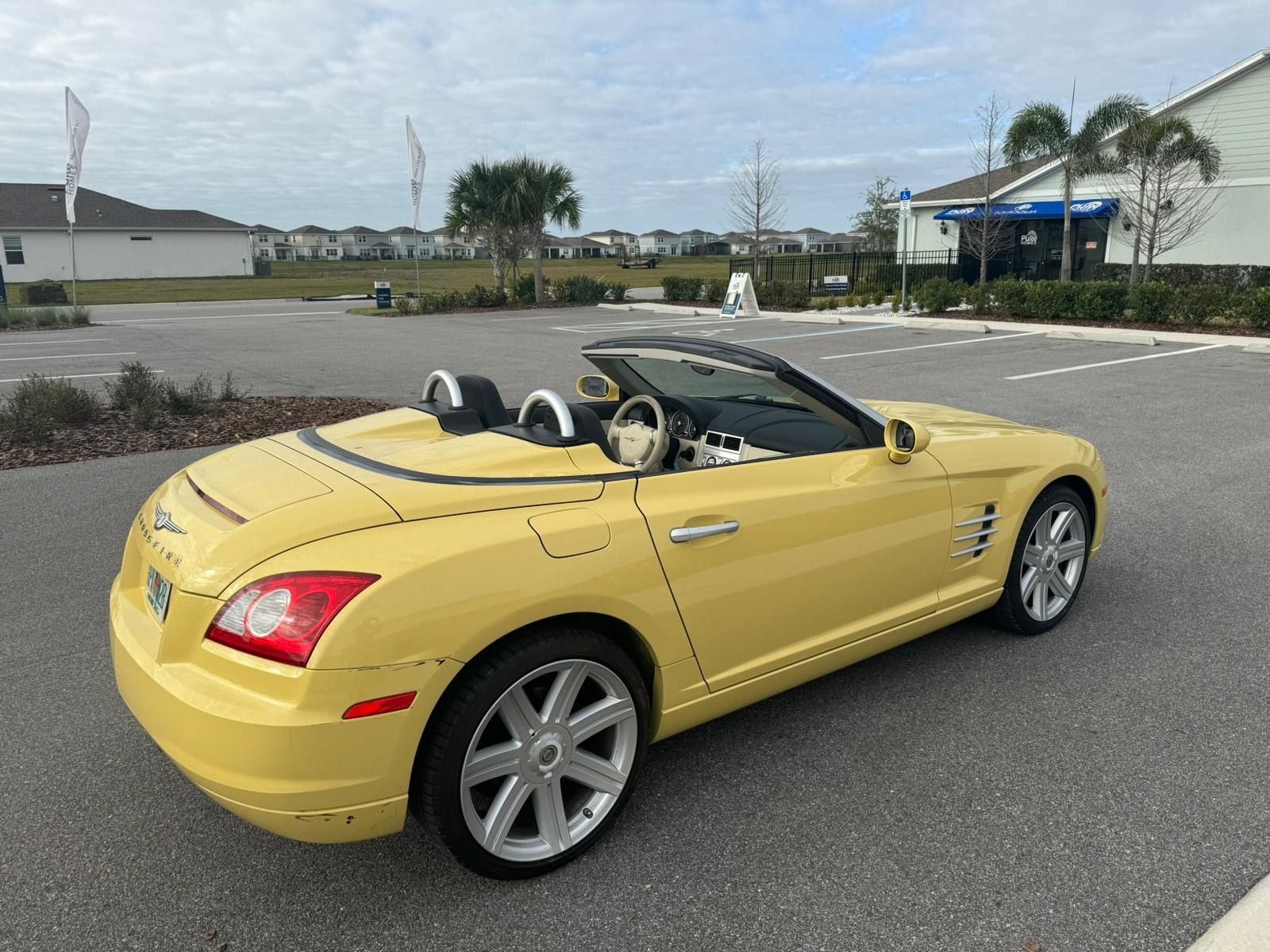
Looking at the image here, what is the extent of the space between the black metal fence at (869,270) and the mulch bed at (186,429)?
68.1 feet

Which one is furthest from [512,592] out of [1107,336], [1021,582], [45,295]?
[45,295]

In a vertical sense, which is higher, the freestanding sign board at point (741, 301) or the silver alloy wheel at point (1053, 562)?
the freestanding sign board at point (741, 301)

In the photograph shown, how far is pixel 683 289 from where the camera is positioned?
30641 millimetres

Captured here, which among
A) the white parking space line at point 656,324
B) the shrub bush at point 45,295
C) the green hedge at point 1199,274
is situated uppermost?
the green hedge at point 1199,274

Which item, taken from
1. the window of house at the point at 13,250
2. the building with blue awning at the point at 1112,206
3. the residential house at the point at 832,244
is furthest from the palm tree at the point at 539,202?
the residential house at the point at 832,244

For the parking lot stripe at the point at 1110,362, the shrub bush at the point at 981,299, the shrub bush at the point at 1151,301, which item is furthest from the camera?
the shrub bush at the point at 981,299

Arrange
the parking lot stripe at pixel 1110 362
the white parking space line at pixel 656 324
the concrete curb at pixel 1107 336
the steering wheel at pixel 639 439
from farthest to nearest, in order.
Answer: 1. the white parking space line at pixel 656 324
2. the concrete curb at pixel 1107 336
3. the parking lot stripe at pixel 1110 362
4. the steering wheel at pixel 639 439

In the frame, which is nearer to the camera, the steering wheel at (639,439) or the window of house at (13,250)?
the steering wheel at (639,439)

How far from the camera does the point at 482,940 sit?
2287mm

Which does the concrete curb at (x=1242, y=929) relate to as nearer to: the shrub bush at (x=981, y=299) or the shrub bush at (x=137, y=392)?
the shrub bush at (x=137, y=392)

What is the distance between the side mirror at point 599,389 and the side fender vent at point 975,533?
1.55 m

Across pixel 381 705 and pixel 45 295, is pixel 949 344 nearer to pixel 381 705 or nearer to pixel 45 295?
pixel 381 705

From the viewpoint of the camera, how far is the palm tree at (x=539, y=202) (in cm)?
3153

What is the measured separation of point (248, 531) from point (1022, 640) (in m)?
3.26
